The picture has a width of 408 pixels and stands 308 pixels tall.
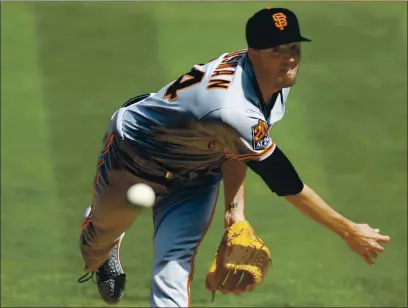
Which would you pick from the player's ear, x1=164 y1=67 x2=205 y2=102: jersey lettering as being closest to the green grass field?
x1=164 y1=67 x2=205 y2=102: jersey lettering

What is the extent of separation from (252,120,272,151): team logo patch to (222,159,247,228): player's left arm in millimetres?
858

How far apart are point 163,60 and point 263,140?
5.94m

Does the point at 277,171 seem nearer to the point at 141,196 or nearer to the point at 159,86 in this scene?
the point at 141,196

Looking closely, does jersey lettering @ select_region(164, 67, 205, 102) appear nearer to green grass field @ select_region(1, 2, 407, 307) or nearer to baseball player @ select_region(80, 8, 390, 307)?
baseball player @ select_region(80, 8, 390, 307)

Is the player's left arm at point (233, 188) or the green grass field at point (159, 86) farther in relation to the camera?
the green grass field at point (159, 86)

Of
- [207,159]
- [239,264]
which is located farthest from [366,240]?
[207,159]

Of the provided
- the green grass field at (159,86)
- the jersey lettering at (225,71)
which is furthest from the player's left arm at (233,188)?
the green grass field at (159,86)

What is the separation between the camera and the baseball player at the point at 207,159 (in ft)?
18.1

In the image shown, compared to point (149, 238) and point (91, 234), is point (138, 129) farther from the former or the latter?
point (149, 238)

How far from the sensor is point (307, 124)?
10.4 m

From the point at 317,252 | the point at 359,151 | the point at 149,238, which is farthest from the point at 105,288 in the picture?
the point at 359,151

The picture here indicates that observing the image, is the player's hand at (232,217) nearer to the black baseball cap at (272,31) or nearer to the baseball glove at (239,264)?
the baseball glove at (239,264)

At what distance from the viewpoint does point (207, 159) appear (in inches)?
240

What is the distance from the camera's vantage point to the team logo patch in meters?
5.45
